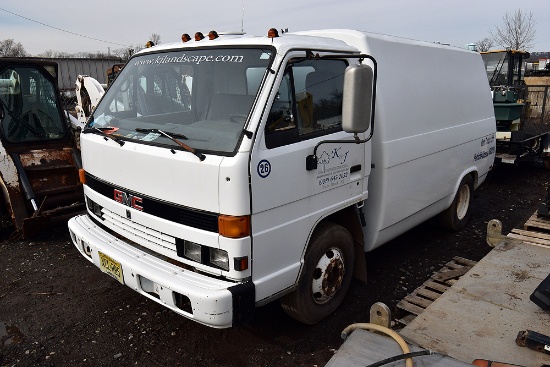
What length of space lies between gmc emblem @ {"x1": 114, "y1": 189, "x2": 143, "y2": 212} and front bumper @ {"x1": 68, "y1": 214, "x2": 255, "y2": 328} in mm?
340

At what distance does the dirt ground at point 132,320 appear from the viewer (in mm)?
3178

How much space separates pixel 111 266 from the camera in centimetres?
314

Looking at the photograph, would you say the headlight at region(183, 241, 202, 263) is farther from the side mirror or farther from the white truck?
the side mirror

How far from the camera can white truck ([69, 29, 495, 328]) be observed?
2680 millimetres

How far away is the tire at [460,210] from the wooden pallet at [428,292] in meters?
1.64

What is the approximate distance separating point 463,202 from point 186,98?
423 centimetres

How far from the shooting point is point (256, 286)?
276cm

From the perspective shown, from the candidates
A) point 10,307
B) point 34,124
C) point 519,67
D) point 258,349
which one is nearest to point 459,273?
point 258,349

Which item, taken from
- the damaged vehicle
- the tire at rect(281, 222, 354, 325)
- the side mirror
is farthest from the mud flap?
the damaged vehicle

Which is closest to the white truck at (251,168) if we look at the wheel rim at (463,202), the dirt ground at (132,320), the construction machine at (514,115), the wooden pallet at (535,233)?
the dirt ground at (132,320)

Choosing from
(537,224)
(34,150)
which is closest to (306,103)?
(537,224)

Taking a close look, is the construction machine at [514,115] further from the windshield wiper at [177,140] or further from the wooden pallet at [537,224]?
the windshield wiper at [177,140]

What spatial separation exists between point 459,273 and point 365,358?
1.90 metres

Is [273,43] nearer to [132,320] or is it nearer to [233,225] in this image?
[233,225]
